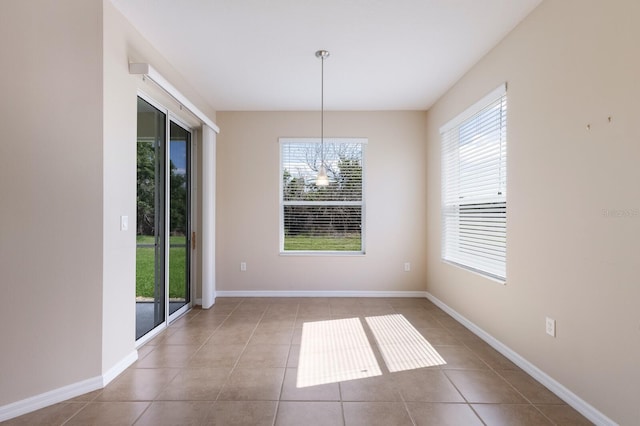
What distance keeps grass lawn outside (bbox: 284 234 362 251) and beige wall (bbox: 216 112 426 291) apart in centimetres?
16

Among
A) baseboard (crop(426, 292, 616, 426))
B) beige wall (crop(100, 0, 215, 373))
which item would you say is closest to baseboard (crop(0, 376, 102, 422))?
beige wall (crop(100, 0, 215, 373))

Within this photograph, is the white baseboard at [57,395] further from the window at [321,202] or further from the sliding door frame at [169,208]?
the window at [321,202]

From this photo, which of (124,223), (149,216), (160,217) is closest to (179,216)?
(160,217)

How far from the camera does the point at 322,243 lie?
4910 mm

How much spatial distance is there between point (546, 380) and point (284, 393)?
73.1 inches

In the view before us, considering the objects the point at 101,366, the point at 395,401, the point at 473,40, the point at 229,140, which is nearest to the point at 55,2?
the point at 101,366

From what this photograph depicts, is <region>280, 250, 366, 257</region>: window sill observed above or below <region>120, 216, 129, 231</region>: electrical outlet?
below

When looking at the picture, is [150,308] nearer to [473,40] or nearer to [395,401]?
[395,401]

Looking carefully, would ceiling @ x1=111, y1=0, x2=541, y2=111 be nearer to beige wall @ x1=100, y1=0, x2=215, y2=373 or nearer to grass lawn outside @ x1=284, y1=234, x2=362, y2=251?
beige wall @ x1=100, y1=0, x2=215, y2=373

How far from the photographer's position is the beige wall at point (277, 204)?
15.8 ft

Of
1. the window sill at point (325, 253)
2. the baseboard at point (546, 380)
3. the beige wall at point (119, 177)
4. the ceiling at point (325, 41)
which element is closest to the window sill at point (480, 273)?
the baseboard at point (546, 380)

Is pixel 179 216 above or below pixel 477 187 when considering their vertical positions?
below

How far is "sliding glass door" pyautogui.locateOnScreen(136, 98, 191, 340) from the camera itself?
10.3ft

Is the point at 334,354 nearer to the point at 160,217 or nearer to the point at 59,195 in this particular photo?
the point at 160,217
